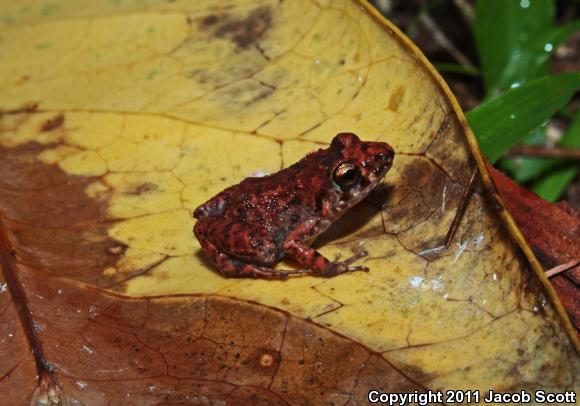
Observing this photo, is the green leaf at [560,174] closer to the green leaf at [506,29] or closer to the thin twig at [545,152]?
the thin twig at [545,152]

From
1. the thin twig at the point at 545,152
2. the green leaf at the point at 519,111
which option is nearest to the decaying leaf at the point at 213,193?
the green leaf at the point at 519,111

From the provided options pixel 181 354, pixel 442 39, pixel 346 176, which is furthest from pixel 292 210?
pixel 442 39

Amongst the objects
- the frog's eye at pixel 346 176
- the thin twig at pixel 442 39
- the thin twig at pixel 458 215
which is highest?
the thin twig at pixel 458 215

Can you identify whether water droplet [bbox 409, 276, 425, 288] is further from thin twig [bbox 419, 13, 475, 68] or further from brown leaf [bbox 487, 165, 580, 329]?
thin twig [bbox 419, 13, 475, 68]

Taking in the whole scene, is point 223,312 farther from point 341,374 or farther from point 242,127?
point 242,127

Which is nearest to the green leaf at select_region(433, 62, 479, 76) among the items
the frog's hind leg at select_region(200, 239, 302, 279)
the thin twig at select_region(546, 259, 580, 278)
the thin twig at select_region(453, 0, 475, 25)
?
the thin twig at select_region(453, 0, 475, 25)

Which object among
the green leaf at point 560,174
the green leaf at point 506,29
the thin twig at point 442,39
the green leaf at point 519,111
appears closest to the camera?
the green leaf at point 519,111
